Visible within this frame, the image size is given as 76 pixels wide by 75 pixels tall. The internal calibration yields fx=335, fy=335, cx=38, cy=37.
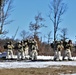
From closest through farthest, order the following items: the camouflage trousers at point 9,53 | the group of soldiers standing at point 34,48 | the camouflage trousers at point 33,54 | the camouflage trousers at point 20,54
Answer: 1. the group of soldiers standing at point 34,48
2. the camouflage trousers at point 33,54
3. the camouflage trousers at point 20,54
4. the camouflage trousers at point 9,53

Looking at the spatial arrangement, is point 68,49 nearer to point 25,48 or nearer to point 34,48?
point 34,48

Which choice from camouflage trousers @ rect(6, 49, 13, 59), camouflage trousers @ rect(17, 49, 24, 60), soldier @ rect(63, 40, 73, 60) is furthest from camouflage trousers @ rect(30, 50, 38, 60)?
soldier @ rect(63, 40, 73, 60)

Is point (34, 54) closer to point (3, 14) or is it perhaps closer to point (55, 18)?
point (3, 14)

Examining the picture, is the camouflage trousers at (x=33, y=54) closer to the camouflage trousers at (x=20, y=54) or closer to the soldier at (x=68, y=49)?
the camouflage trousers at (x=20, y=54)

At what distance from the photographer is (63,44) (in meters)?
32.8

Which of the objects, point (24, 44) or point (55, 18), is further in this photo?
point (55, 18)

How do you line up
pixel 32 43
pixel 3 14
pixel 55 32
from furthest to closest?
1. pixel 55 32
2. pixel 3 14
3. pixel 32 43

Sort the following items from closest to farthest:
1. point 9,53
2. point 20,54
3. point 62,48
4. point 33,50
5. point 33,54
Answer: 1. point 62,48
2. point 33,50
3. point 33,54
4. point 20,54
5. point 9,53

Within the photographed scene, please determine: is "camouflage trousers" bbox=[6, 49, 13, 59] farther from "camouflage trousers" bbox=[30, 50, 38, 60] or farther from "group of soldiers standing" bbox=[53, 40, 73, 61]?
"group of soldiers standing" bbox=[53, 40, 73, 61]

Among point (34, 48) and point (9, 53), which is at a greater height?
point (34, 48)

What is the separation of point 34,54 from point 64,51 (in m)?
3.01

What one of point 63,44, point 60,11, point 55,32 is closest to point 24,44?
point 63,44

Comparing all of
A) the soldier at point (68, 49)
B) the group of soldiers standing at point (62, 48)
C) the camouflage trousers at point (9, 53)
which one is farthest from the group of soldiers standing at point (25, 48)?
the soldier at point (68, 49)

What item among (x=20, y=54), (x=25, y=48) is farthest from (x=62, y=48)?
(x=20, y=54)
